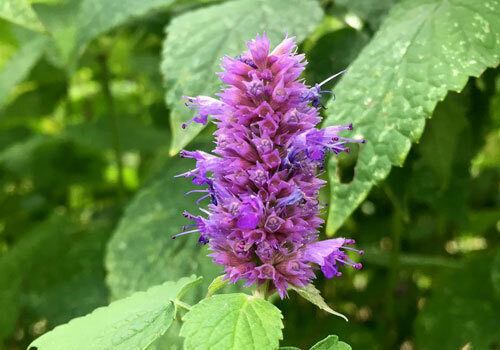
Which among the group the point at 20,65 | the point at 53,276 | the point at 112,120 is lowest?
the point at 53,276

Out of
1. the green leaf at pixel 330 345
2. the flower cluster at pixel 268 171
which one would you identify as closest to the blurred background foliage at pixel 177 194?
the flower cluster at pixel 268 171

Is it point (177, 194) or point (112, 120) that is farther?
point (112, 120)

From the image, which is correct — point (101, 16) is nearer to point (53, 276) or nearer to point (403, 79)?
point (403, 79)

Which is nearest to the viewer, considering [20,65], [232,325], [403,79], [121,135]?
[232,325]

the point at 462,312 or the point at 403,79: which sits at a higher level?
the point at 403,79

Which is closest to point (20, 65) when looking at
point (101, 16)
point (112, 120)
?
point (112, 120)

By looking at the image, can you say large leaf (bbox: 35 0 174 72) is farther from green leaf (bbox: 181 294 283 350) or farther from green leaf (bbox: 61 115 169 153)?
green leaf (bbox: 181 294 283 350)

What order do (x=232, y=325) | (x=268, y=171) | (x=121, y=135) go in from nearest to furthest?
1. (x=232, y=325)
2. (x=268, y=171)
3. (x=121, y=135)
